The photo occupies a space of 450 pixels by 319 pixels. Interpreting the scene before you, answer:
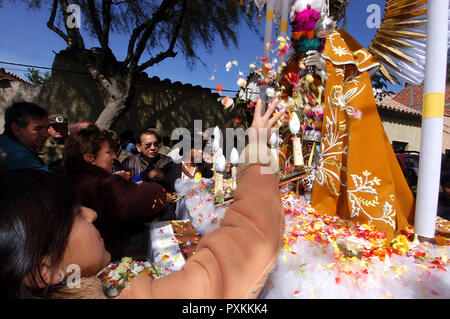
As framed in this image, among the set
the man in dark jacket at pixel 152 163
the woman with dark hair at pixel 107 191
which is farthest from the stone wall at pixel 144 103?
the woman with dark hair at pixel 107 191

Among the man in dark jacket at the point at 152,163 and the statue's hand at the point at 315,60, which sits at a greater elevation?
the statue's hand at the point at 315,60

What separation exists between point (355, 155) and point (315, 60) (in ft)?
2.80

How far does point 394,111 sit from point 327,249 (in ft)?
51.2

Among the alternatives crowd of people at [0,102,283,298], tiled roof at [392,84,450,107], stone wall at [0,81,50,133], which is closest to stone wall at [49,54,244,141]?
stone wall at [0,81,50,133]

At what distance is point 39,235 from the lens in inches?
29.4

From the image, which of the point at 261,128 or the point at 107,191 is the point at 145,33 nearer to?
the point at 107,191

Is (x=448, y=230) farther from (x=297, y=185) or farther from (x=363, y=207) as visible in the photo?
(x=297, y=185)

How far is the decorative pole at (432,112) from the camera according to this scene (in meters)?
1.40

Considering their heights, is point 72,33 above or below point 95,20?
below

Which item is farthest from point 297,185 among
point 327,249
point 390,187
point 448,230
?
point 448,230

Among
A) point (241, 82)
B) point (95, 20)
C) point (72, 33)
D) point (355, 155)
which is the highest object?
point (95, 20)

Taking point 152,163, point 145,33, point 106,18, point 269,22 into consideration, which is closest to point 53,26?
point 106,18

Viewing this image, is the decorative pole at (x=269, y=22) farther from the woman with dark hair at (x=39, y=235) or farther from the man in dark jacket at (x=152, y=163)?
the woman with dark hair at (x=39, y=235)

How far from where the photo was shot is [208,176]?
3984mm
